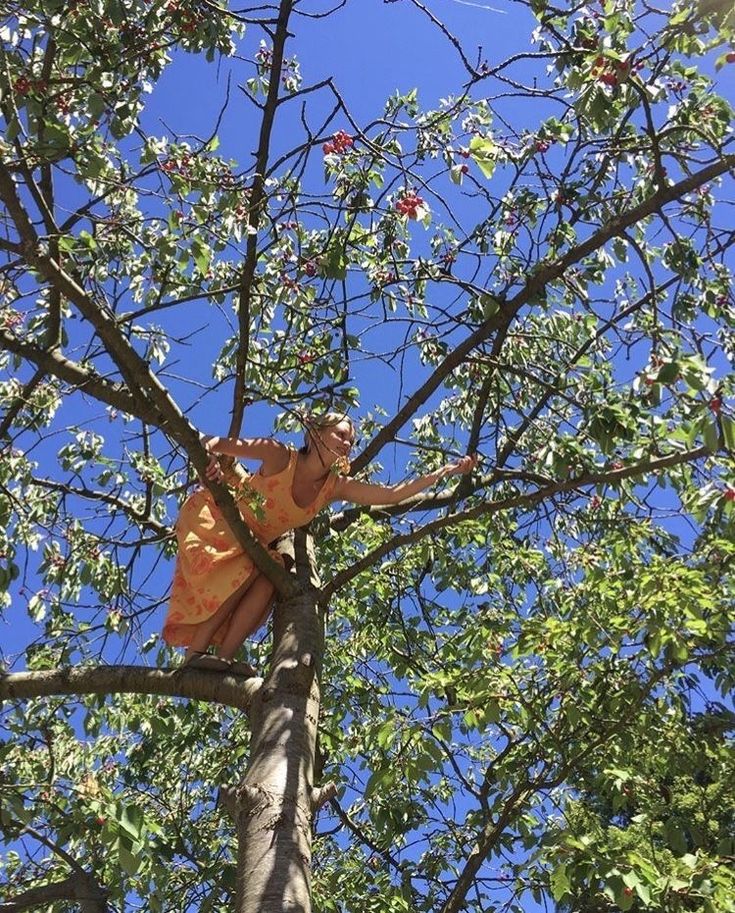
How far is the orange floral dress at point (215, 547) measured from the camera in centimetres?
338

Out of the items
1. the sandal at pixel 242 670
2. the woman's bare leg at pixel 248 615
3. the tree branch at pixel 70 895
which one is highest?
the woman's bare leg at pixel 248 615

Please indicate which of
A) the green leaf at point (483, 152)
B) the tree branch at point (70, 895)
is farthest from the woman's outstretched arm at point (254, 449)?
the tree branch at point (70, 895)

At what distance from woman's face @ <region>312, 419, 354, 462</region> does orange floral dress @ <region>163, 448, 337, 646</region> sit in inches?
4.1

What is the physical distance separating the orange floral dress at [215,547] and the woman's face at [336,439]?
10 cm

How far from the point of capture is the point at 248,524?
349 centimetres

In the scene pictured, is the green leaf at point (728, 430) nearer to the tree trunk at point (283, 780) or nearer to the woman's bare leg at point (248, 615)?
the tree trunk at point (283, 780)

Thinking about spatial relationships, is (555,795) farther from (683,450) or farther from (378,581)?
(683,450)

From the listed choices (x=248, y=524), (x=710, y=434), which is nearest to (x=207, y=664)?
(x=248, y=524)

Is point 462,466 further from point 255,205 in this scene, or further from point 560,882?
point 560,882

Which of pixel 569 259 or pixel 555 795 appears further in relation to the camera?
pixel 555 795

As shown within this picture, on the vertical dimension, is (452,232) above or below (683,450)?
above

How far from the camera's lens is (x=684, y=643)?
3.30 meters

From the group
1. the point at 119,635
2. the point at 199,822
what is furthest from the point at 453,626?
the point at 119,635

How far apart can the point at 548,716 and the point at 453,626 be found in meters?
1.19
